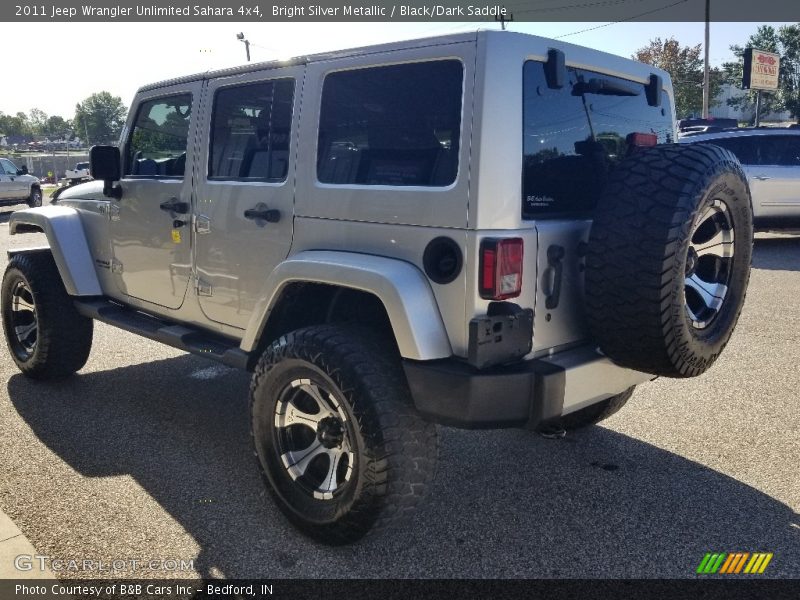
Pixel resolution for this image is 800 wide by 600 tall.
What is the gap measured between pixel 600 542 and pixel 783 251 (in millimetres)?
10133

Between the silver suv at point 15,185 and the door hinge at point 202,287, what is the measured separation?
62.8 feet

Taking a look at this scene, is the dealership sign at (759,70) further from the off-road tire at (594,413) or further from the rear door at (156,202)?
the rear door at (156,202)

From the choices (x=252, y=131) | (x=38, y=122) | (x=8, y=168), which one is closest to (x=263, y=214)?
(x=252, y=131)

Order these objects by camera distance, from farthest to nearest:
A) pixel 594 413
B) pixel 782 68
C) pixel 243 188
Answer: pixel 782 68
pixel 594 413
pixel 243 188

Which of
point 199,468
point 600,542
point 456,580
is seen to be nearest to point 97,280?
point 199,468

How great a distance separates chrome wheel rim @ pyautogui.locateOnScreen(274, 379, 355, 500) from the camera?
9.14 ft

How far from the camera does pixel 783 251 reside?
36.7 ft

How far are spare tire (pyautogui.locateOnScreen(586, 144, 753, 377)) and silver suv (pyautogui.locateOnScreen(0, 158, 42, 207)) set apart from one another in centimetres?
2110

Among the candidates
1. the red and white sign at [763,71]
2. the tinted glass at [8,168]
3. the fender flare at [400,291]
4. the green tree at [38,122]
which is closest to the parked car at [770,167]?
the fender flare at [400,291]

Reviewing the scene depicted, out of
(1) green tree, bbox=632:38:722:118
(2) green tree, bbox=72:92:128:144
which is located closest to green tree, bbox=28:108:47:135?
(2) green tree, bbox=72:92:128:144

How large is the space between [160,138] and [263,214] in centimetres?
133

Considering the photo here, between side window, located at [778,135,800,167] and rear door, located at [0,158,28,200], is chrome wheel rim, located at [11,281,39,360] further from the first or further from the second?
rear door, located at [0,158,28,200]

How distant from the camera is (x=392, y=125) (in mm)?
2764

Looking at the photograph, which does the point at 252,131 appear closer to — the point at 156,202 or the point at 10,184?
the point at 156,202
